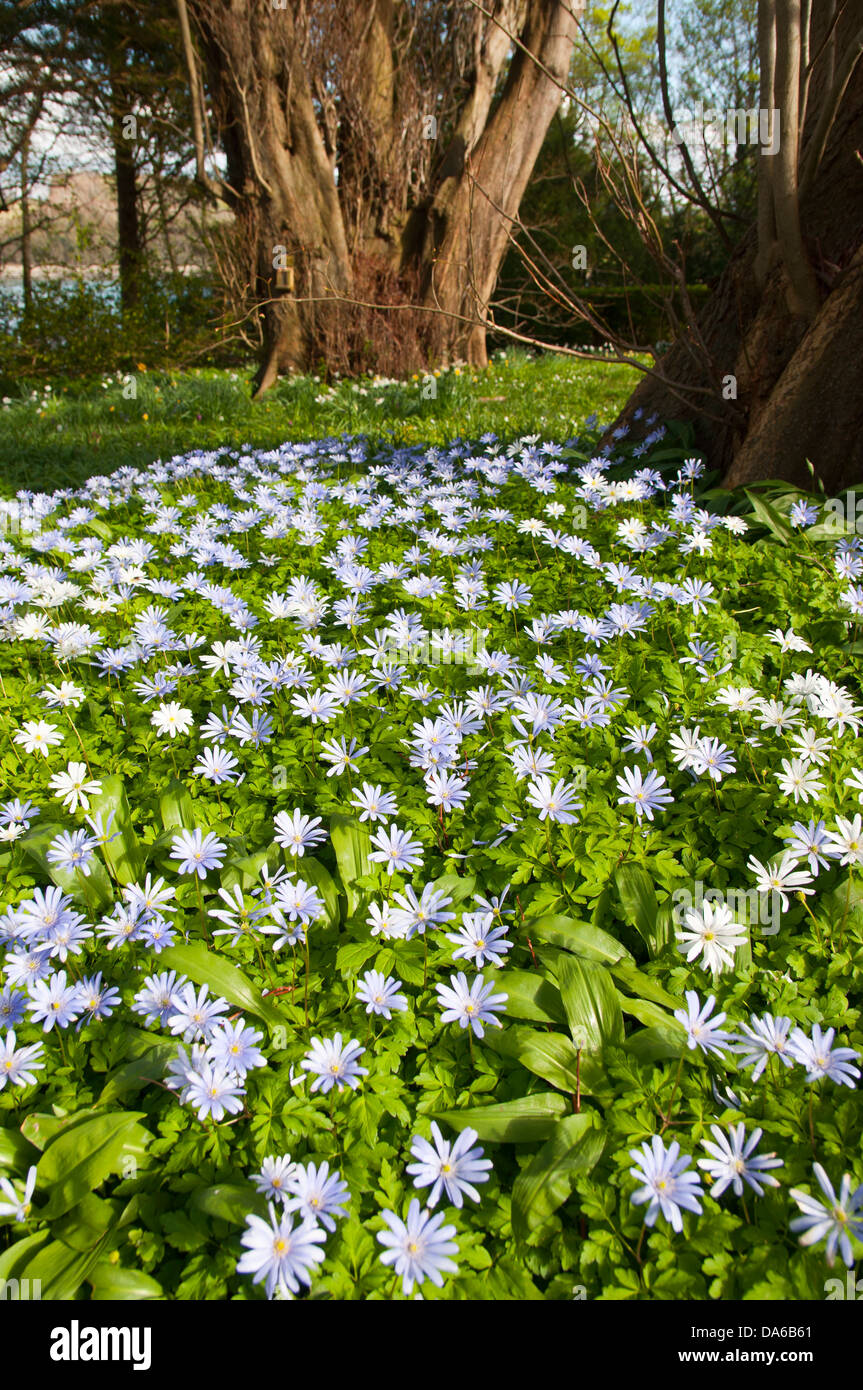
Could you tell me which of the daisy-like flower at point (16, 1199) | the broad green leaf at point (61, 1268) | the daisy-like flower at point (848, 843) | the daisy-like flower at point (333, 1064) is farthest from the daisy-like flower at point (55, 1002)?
the daisy-like flower at point (848, 843)

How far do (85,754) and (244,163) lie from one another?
912 cm

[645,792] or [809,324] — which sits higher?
[809,324]

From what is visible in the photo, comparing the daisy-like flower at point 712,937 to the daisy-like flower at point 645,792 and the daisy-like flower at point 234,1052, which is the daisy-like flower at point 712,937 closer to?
the daisy-like flower at point 645,792

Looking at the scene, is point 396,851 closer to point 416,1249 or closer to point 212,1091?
point 212,1091

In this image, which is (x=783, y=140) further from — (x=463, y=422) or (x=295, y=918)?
(x=295, y=918)

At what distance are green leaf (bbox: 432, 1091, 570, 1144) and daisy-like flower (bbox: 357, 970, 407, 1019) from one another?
0.20 metres

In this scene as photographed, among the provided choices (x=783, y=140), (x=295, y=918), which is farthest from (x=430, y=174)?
(x=295, y=918)

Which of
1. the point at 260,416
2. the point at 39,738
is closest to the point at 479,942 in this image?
the point at 39,738

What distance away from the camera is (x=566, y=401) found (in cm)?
795

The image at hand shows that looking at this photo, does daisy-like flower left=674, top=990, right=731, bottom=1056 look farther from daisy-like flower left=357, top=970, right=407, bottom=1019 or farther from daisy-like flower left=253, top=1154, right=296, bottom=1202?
daisy-like flower left=253, top=1154, right=296, bottom=1202

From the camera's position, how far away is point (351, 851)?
188 centimetres

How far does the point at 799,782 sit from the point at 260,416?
650 cm

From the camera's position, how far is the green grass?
5883 mm
